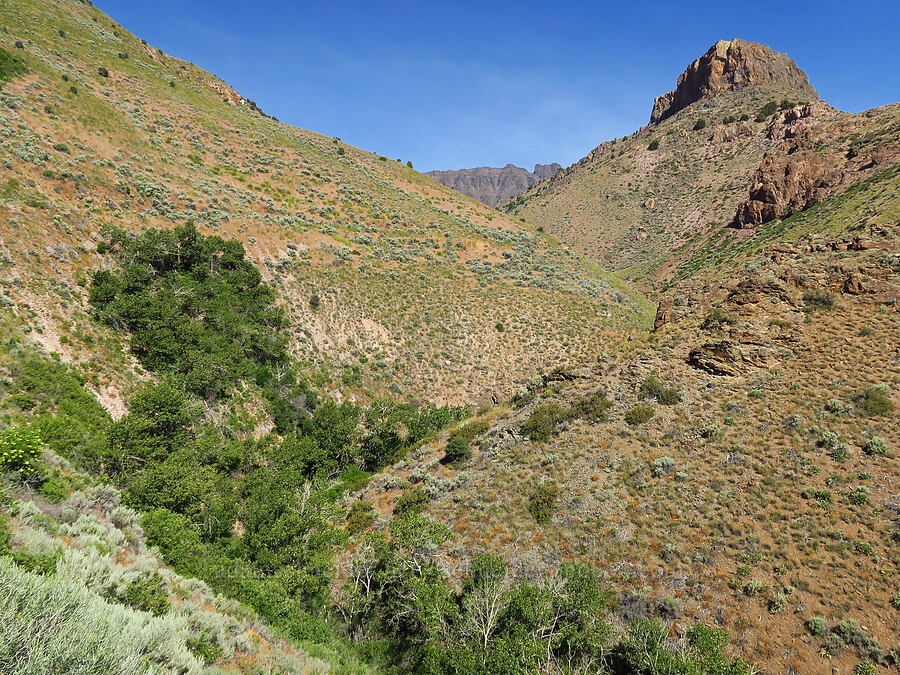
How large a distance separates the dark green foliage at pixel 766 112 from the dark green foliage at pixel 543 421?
10157 centimetres

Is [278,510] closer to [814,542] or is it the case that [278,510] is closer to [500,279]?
[814,542]

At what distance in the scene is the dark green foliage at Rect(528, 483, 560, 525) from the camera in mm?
16391

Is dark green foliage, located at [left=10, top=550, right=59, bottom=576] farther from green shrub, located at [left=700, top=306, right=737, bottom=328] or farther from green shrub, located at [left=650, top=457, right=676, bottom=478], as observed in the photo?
green shrub, located at [left=700, top=306, right=737, bottom=328]

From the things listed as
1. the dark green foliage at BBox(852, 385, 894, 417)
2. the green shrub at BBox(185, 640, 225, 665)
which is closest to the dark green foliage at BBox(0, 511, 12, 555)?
the green shrub at BBox(185, 640, 225, 665)

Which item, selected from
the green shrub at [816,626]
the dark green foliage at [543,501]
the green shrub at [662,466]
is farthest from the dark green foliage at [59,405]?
the green shrub at [816,626]

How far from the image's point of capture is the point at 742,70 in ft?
327

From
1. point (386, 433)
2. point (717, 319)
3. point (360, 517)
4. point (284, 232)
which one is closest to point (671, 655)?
point (360, 517)

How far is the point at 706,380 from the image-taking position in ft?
66.1

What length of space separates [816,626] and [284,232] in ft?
149

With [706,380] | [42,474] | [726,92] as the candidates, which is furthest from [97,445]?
[726,92]

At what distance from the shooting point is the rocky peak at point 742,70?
9856 cm

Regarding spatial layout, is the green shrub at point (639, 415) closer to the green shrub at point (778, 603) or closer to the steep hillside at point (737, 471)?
the steep hillside at point (737, 471)

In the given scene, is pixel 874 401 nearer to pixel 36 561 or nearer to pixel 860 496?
pixel 860 496

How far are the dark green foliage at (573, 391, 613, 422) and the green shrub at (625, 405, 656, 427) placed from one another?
1.30 metres
